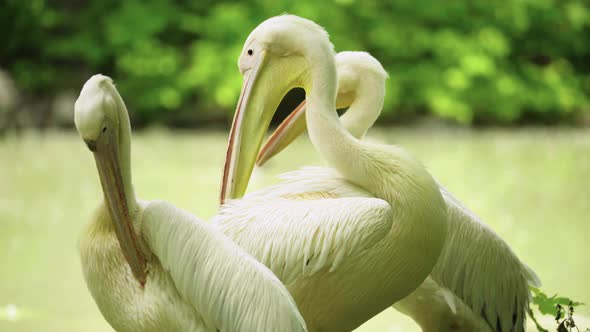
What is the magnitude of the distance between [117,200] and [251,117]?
0.70 m

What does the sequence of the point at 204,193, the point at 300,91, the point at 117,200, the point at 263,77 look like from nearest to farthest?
the point at 117,200, the point at 263,77, the point at 204,193, the point at 300,91

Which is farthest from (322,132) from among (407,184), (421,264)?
(421,264)

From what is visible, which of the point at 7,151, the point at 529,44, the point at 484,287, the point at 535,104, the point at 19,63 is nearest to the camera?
the point at 484,287

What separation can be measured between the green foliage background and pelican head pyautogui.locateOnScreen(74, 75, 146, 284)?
380 inches

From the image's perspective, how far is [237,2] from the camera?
13.0 metres

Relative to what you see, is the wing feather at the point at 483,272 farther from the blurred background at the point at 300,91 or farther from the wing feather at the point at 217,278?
the blurred background at the point at 300,91

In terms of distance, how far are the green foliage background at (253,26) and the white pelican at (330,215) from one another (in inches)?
363

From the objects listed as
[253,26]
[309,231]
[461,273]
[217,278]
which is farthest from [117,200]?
[253,26]

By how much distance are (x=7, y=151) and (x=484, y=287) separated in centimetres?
776

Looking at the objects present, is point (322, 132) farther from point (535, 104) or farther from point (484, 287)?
point (535, 104)

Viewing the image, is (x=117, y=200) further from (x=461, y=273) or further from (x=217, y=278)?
(x=461, y=273)

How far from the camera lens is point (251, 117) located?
2.92 m

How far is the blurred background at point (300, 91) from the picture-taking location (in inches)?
381

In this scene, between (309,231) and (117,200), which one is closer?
(117,200)
